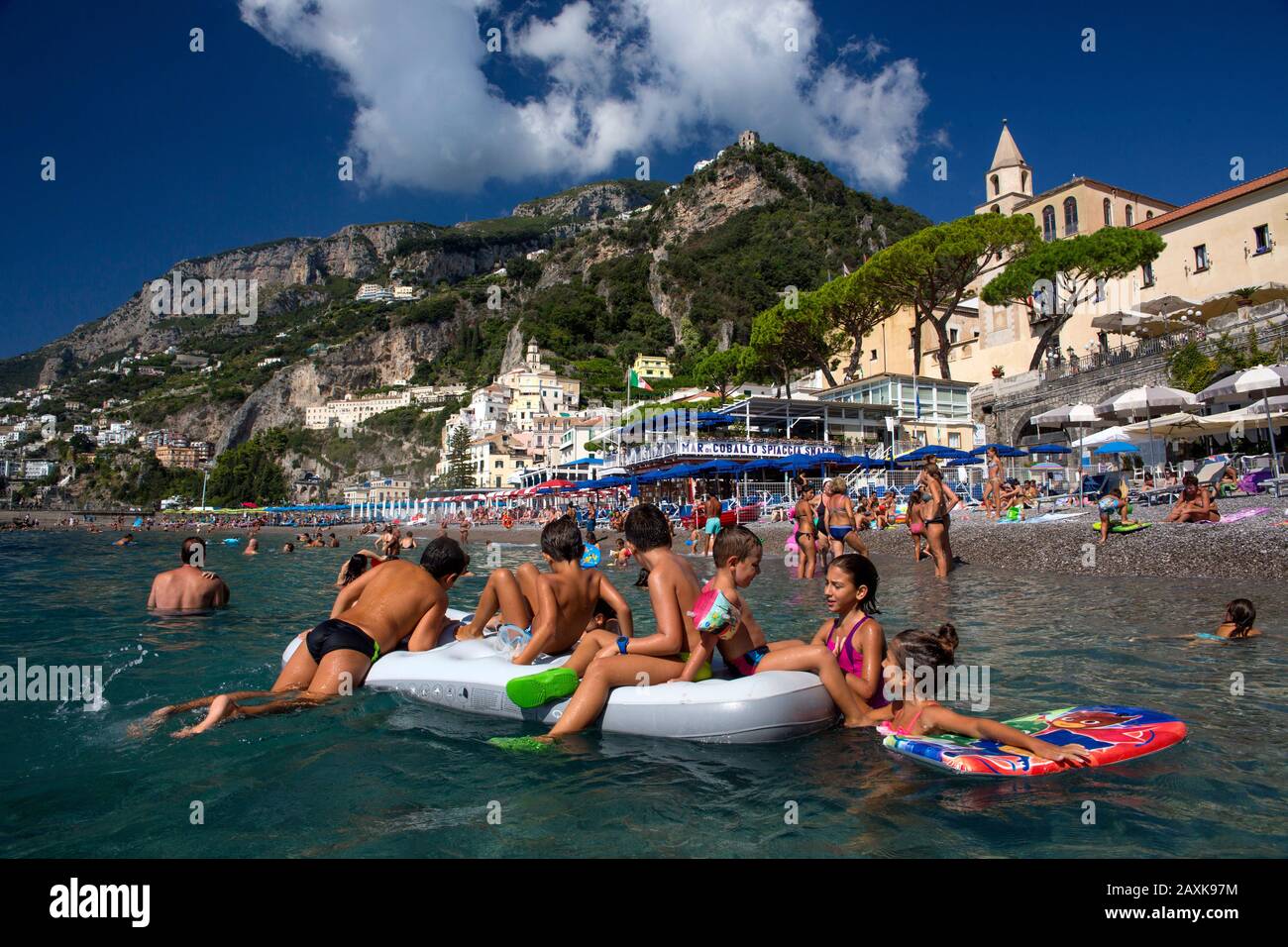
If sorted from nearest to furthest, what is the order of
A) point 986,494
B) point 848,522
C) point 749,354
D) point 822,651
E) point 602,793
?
point 602,793 → point 822,651 → point 848,522 → point 986,494 → point 749,354

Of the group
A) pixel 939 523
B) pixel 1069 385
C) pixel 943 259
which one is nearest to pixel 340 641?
pixel 939 523

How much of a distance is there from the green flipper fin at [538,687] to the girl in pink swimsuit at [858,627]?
61.8 inches

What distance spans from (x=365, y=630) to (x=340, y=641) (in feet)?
0.69

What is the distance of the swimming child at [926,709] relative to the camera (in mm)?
3619

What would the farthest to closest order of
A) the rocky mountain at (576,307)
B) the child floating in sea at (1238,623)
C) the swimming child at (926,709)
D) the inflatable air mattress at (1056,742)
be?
the rocky mountain at (576,307)
the child floating in sea at (1238,623)
the swimming child at (926,709)
the inflatable air mattress at (1056,742)

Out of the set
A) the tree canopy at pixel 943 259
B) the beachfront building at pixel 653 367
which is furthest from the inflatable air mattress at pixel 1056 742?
the beachfront building at pixel 653 367

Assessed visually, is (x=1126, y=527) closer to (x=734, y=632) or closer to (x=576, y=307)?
(x=734, y=632)

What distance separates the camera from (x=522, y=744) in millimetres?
4168

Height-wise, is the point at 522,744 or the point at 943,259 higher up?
the point at 943,259

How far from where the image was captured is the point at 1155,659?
18.3 ft

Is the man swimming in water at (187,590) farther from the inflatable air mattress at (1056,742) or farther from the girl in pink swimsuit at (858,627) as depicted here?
the inflatable air mattress at (1056,742)

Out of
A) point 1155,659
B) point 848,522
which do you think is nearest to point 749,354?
point 848,522
